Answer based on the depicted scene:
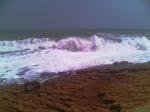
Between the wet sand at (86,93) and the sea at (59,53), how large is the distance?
1.04 meters

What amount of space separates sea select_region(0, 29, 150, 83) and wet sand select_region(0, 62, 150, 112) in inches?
40.8

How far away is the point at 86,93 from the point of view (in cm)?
777

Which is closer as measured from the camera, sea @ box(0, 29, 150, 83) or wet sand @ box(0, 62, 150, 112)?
wet sand @ box(0, 62, 150, 112)

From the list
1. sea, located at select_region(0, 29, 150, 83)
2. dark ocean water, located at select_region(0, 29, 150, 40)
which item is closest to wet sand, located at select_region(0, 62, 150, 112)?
sea, located at select_region(0, 29, 150, 83)

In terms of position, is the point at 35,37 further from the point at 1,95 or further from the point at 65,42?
the point at 1,95

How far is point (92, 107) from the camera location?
693cm

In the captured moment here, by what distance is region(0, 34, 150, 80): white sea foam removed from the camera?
10164 millimetres

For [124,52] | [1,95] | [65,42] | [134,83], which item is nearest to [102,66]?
[134,83]

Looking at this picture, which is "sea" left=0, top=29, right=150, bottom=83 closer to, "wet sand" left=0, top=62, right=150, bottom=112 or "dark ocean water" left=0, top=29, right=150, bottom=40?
"dark ocean water" left=0, top=29, right=150, bottom=40

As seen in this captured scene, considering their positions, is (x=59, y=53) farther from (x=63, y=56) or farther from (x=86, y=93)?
(x=86, y=93)

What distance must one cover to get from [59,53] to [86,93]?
16.5 feet

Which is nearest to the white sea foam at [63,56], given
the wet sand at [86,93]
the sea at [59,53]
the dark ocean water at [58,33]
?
the sea at [59,53]

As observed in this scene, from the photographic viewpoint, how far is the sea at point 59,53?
33.3ft

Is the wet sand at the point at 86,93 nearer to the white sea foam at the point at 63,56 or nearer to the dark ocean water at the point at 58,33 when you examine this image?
the white sea foam at the point at 63,56
